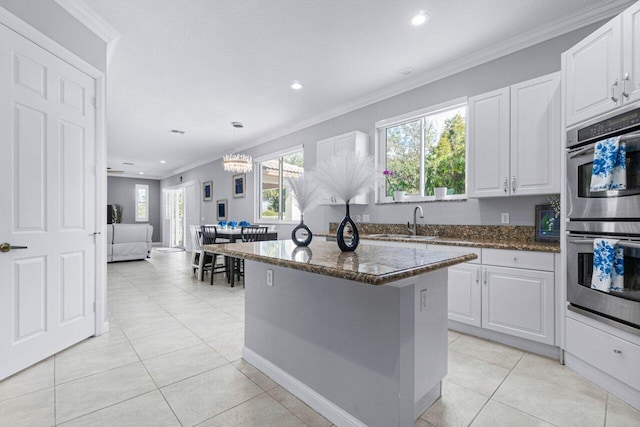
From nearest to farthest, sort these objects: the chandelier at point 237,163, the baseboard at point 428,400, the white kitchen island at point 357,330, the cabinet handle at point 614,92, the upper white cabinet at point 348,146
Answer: the white kitchen island at point 357,330
the baseboard at point 428,400
the cabinet handle at point 614,92
the upper white cabinet at point 348,146
the chandelier at point 237,163

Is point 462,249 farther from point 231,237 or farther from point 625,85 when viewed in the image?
point 231,237

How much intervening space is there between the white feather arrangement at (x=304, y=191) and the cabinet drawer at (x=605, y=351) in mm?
2036

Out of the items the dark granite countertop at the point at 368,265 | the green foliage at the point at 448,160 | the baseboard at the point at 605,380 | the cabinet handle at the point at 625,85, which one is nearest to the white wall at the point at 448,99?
the green foliage at the point at 448,160

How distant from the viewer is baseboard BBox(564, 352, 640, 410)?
1.77 meters

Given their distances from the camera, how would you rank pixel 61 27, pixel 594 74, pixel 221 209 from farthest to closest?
1. pixel 221 209
2. pixel 61 27
3. pixel 594 74

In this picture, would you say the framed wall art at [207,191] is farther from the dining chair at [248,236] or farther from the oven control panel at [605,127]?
the oven control panel at [605,127]

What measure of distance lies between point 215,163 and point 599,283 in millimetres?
8295

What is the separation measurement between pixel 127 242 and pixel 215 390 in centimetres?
681

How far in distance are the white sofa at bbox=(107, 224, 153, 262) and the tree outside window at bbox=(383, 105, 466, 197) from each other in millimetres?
6438

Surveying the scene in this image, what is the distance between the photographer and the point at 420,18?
2.60 m

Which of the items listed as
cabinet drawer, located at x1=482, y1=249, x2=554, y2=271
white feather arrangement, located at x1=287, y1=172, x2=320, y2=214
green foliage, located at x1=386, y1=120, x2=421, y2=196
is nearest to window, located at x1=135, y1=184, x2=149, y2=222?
green foliage, located at x1=386, y1=120, x2=421, y2=196

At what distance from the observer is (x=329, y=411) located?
64.5 inches

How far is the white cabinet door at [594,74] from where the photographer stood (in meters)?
1.90

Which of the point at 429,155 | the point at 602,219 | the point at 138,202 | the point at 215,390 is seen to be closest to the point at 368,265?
the point at 215,390
